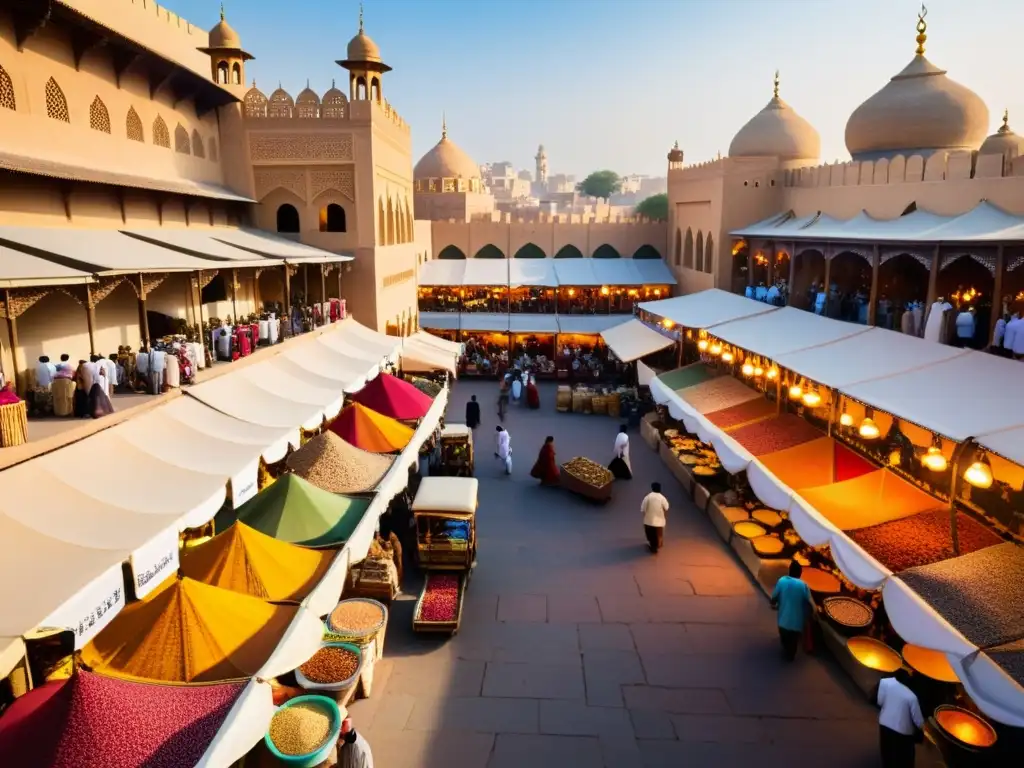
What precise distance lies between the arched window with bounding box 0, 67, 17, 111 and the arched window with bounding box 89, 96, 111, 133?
6.01 feet

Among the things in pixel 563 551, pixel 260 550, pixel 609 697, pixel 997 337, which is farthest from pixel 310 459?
pixel 997 337

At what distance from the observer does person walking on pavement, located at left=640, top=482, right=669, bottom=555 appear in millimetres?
10703

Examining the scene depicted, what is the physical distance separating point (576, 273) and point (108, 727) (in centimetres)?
2385

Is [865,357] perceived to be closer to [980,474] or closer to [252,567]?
[980,474]

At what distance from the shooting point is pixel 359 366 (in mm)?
14648

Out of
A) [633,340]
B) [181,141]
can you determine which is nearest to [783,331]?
[633,340]

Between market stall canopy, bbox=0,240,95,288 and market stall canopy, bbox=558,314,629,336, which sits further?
market stall canopy, bbox=558,314,629,336

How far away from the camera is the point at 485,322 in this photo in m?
25.6

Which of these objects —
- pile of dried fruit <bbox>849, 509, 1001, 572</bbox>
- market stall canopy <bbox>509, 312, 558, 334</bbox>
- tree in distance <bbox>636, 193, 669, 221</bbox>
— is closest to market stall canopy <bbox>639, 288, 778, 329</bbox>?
market stall canopy <bbox>509, 312, 558, 334</bbox>

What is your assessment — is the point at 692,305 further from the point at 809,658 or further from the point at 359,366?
the point at 809,658

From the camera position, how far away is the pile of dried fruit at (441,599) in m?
8.58

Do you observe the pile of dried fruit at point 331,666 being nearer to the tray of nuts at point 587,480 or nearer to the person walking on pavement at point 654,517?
the person walking on pavement at point 654,517

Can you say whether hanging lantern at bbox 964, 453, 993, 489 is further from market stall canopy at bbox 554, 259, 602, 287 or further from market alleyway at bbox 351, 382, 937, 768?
market stall canopy at bbox 554, 259, 602, 287

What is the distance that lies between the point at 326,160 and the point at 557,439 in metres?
9.07
